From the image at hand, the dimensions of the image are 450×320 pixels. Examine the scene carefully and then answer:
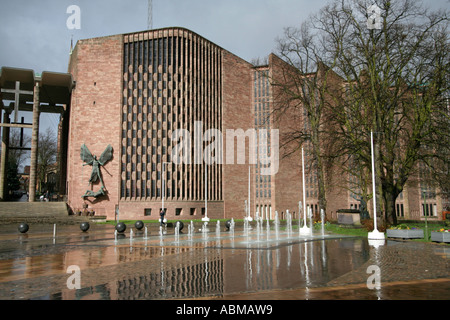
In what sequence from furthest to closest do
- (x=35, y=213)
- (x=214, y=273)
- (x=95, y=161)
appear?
(x=95, y=161), (x=35, y=213), (x=214, y=273)

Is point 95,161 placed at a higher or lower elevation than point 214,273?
higher

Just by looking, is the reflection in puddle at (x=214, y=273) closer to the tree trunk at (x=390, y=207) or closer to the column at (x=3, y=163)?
the tree trunk at (x=390, y=207)

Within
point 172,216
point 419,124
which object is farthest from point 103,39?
point 419,124

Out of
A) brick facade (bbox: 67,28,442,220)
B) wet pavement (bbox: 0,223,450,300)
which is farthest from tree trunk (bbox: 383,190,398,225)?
Answer: brick facade (bbox: 67,28,442,220)

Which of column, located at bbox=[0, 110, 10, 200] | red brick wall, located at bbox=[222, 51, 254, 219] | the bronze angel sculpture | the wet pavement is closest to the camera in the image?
the wet pavement

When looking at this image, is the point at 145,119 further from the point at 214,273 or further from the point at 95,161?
the point at 214,273

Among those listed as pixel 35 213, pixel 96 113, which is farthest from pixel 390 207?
pixel 96 113

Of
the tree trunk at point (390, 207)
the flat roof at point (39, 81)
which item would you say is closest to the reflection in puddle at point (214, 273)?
the tree trunk at point (390, 207)

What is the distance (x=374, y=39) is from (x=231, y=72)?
39.0 meters

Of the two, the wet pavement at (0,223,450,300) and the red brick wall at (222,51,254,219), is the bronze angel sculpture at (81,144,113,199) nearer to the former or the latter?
the red brick wall at (222,51,254,219)

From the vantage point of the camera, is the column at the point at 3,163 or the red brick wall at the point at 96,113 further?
the column at the point at 3,163

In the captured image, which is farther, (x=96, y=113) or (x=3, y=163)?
(x=3, y=163)

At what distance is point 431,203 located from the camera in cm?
9025
